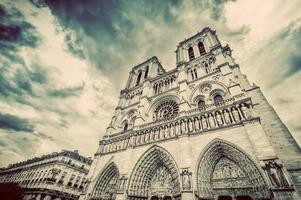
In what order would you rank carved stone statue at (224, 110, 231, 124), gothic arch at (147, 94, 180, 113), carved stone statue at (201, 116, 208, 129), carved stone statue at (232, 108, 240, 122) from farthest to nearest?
1. gothic arch at (147, 94, 180, 113)
2. carved stone statue at (201, 116, 208, 129)
3. carved stone statue at (224, 110, 231, 124)
4. carved stone statue at (232, 108, 240, 122)

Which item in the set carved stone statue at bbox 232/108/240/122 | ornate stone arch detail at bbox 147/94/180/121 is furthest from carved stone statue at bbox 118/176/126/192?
carved stone statue at bbox 232/108/240/122

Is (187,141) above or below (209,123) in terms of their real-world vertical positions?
below

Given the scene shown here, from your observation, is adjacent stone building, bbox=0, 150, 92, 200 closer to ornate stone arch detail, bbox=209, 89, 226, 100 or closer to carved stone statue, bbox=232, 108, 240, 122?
ornate stone arch detail, bbox=209, 89, 226, 100

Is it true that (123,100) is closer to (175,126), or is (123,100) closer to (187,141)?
(175,126)

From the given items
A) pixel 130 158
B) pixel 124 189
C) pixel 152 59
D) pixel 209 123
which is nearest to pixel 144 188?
pixel 124 189

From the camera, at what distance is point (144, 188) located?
39.9 feet

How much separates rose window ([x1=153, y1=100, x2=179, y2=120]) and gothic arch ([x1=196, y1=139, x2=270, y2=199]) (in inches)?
254

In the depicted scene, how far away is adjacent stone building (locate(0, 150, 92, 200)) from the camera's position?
2166 centimetres

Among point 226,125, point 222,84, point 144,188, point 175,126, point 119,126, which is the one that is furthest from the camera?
point 119,126

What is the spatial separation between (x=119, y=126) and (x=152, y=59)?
14284 millimetres

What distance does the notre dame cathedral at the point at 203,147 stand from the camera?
866 cm

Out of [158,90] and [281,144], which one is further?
[158,90]

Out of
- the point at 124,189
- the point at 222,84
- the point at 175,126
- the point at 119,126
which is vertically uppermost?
the point at 222,84

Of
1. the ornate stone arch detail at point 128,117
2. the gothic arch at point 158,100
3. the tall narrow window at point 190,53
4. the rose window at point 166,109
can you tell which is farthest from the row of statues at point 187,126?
the tall narrow window at point 190,53
